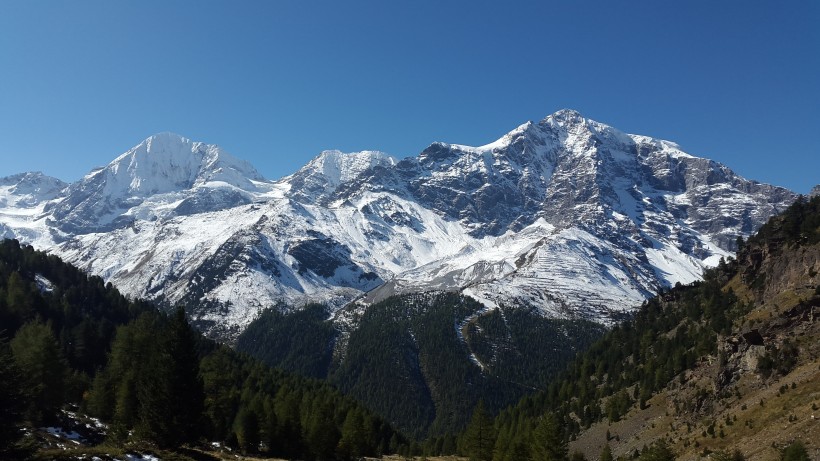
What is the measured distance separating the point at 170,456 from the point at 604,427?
310 feet

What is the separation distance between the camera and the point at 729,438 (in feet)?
214

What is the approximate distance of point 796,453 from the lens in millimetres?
48250

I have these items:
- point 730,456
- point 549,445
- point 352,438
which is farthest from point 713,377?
point 352,438

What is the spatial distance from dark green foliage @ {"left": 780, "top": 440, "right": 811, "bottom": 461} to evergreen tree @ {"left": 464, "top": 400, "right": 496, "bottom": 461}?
49.6m

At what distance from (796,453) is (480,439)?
52.7m

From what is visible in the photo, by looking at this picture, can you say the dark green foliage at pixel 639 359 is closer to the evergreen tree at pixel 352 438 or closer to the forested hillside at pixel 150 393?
the evergreen tree at pixel 352 438

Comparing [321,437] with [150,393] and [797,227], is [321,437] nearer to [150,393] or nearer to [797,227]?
[150,393]

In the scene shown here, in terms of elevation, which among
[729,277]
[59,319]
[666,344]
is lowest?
[59,319]

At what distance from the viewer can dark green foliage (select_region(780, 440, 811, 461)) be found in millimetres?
47688

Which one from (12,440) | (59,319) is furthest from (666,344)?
(59,319)

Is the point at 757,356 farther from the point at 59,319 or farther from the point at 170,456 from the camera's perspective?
the point at 59,319

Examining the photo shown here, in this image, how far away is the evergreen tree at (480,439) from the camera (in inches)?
3606

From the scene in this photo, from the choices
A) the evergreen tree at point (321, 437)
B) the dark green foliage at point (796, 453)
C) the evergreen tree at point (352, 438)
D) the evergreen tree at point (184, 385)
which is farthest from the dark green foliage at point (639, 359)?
the evergreen tree at point (184, 385)

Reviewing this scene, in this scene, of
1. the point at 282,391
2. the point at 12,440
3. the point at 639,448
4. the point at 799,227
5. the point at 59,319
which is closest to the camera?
the point at 12,440
